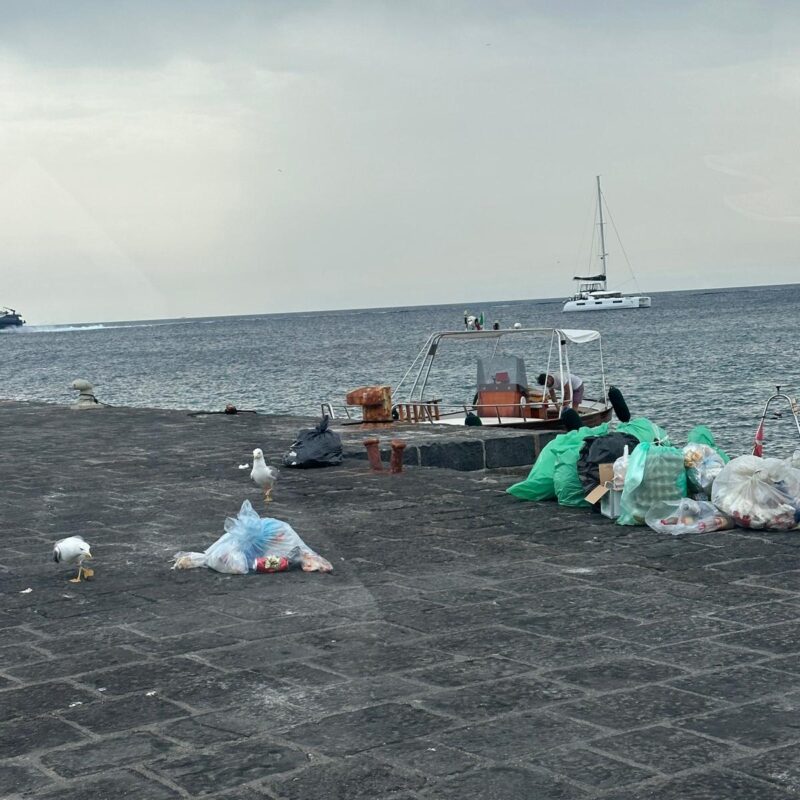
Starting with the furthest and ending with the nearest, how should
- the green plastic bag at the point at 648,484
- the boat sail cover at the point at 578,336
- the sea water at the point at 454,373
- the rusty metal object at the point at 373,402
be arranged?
the sea water at the point at 454,373, the boat sail cover at the point at 578,336, the rusty metal object at the point at 373,402, the green plastic bag at the point at 648,484

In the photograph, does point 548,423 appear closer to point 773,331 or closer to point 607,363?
point 607,363

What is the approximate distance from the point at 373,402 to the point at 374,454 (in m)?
4.41

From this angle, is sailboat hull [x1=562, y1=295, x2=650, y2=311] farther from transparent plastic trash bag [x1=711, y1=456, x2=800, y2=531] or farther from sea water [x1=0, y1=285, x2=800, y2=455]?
transparent plastic trash bag [x1=711, y1=456, x2=800, y2=531]

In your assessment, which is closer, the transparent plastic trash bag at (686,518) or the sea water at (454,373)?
the transparent plastic trash bag at (686,518)

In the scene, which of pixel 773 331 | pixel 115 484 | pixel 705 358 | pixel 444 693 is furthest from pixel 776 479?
pixel 773 331

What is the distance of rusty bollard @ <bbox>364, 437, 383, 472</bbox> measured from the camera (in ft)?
32.3

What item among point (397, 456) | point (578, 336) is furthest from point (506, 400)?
point (397, 456)

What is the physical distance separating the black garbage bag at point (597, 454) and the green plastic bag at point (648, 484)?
392 mm

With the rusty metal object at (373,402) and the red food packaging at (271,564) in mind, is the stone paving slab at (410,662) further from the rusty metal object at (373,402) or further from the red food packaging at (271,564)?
the rusty metal object at (373,402)

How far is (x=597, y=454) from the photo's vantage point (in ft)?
25.6

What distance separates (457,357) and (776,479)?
55.8m

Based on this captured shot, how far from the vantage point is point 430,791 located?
3.31 m

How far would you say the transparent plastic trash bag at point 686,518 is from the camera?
22.7ft


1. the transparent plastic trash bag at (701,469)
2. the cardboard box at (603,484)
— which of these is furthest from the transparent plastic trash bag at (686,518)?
the cardboard box at (603,484)
